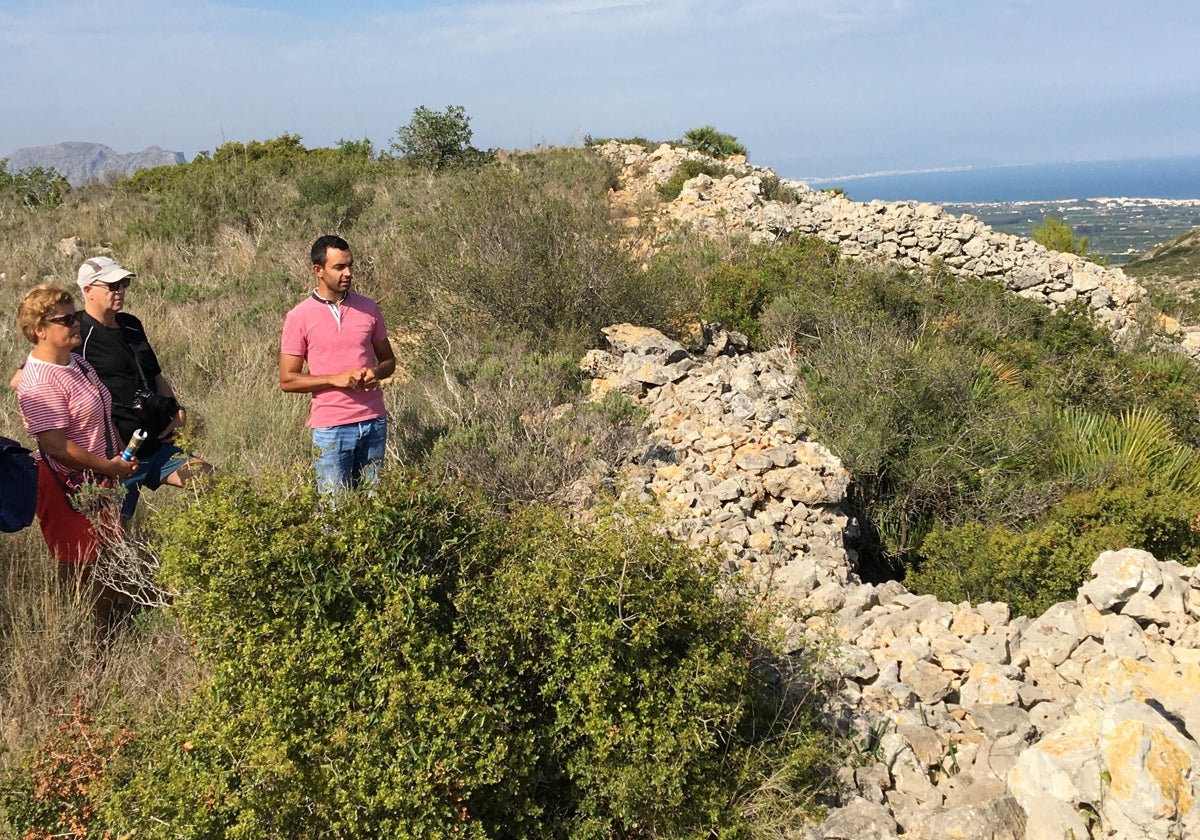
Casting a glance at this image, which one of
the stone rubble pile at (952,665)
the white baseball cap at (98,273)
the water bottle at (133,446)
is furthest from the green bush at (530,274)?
the water bottle at (133,446)

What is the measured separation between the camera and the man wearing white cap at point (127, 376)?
3984 millimetres

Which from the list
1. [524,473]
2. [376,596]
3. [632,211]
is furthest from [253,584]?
[632,211]

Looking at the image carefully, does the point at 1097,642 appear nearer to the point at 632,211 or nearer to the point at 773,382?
the point at 773,382

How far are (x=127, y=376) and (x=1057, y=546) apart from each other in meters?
5.43

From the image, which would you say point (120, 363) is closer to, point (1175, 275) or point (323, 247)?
point (323, 247)

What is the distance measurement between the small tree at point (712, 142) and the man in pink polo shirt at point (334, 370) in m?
18.9

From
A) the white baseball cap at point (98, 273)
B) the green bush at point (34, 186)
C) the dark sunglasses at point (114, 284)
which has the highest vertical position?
the green bush at point (34, 186)

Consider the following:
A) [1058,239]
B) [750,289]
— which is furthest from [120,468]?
[1058,239]

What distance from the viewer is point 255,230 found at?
1181 centimetres

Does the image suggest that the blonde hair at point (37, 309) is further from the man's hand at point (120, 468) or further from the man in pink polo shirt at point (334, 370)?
the man in pink polo shirt at point (334, 370)

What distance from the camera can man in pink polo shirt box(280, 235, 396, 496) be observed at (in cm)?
408

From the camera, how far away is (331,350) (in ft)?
13.6

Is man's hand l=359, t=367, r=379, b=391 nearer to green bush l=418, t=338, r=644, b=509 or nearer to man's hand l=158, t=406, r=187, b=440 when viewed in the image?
green bush l=418, t=338, r=644, b=509

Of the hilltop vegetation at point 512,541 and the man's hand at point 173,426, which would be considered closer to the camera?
the hilltop vegetation at point 512,541
